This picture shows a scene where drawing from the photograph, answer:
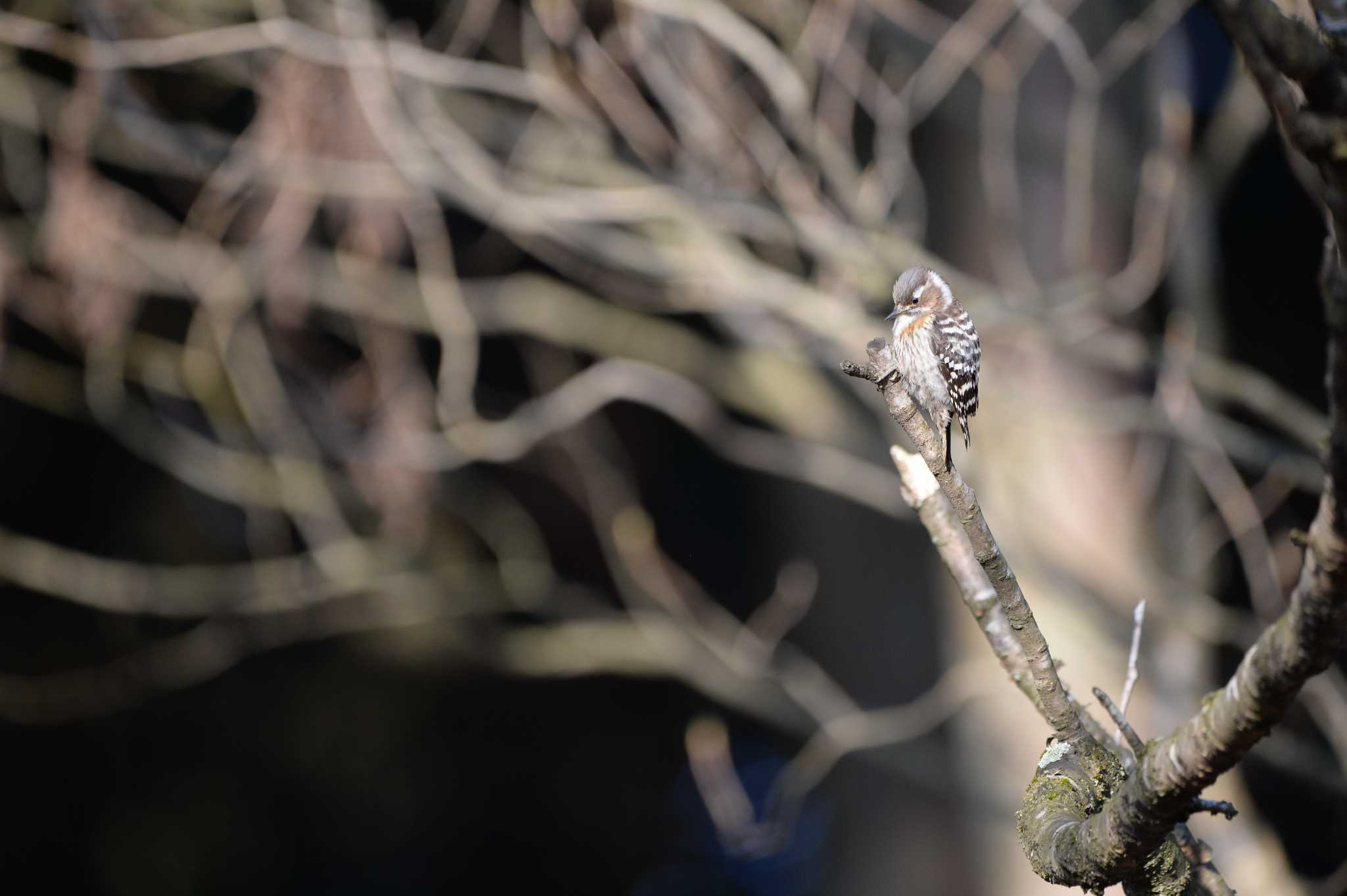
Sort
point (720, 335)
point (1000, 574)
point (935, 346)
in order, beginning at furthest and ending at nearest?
point (720, 335)
point (935, 346)
point (1000, 574)

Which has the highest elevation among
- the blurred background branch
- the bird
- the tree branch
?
the blurred background branch

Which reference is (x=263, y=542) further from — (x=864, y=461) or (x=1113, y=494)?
(x=1113, y=494)

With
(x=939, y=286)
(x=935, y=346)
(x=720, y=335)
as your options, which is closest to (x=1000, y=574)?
A: (x=935, y=346)

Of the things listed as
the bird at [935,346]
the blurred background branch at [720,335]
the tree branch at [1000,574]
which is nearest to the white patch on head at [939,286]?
the bird at [935,346]

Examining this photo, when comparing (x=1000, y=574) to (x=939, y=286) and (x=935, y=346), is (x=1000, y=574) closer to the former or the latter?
(x=935, y=346)

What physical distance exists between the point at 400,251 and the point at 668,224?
128 centimetres

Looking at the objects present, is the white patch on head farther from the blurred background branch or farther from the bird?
the blurred background branch

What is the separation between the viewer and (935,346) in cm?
186

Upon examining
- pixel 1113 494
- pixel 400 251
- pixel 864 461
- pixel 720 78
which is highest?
pixel 400 251

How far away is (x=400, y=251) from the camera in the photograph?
4.71m

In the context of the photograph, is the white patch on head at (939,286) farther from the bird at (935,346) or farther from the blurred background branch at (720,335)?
the blurred background branch at (720,335)

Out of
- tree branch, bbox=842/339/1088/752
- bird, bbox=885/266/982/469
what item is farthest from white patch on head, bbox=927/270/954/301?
tree branch, bbox=842/339/1088/752

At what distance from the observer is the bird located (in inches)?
73.1

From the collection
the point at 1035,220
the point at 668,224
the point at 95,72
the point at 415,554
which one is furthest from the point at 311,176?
the point at 1035,220
